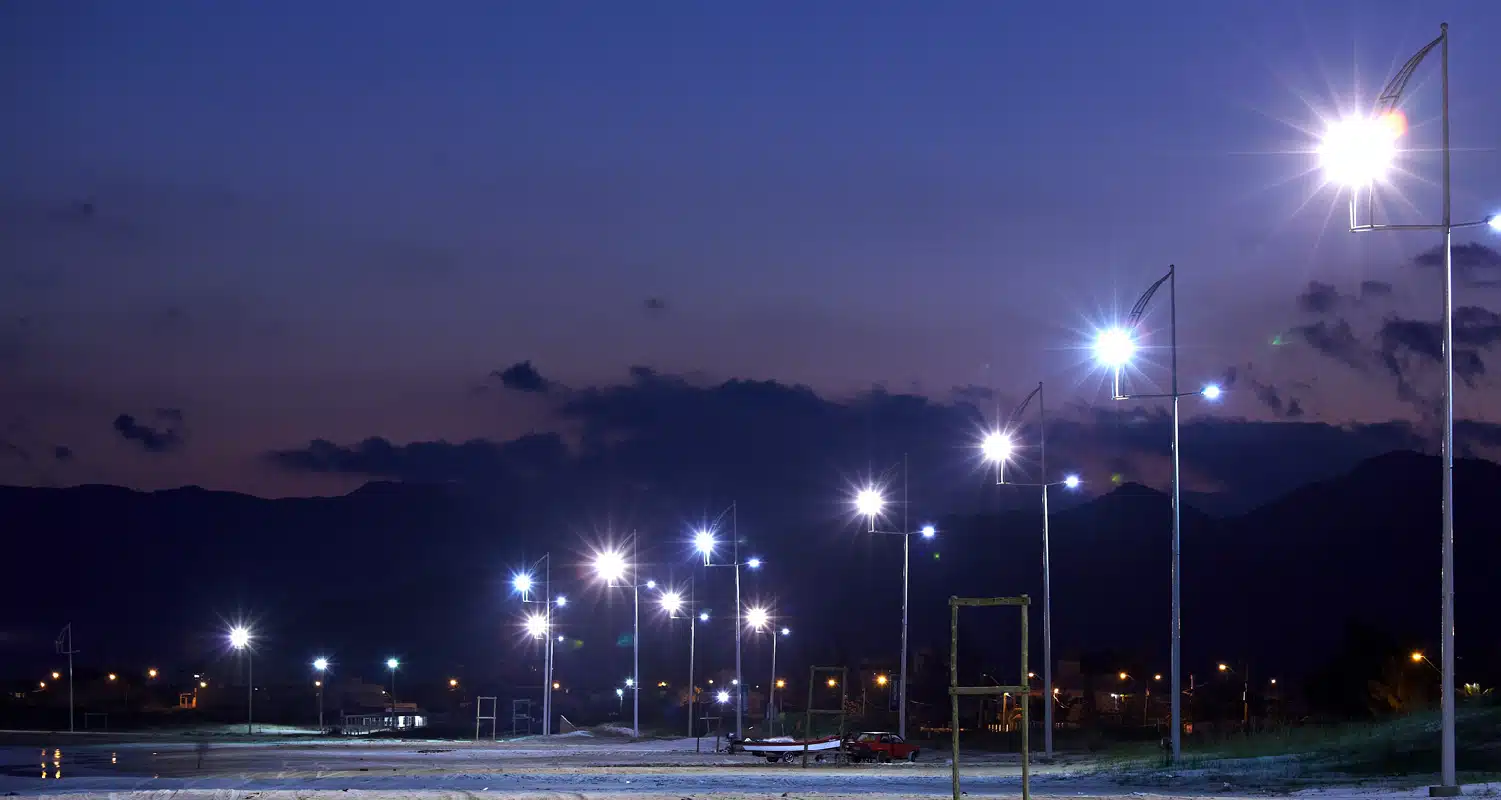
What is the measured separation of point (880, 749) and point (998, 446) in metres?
10.7

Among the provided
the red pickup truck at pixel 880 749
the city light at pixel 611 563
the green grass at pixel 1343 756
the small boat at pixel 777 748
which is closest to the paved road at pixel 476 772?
the small boat at pixel 777 748

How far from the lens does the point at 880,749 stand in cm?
5062

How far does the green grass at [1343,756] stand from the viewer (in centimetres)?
3228

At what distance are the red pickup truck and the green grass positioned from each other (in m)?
7.55

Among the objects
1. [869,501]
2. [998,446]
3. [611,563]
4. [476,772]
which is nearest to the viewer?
[476,772]

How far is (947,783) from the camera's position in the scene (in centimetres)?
3512

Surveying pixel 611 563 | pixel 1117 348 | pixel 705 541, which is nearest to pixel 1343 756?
pixel 1117 348

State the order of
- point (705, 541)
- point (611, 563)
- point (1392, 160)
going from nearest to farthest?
point (1392, 160), point (705, 541), point (611, 563)

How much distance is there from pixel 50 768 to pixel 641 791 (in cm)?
2504

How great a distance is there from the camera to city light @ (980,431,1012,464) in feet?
158

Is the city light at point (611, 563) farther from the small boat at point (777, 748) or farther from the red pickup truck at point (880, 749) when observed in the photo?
the red pickup truck at point (880, 749)

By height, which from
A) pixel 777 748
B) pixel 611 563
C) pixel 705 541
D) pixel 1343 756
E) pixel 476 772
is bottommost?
pixel 777 748

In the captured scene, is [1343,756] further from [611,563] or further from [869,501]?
[611,563]

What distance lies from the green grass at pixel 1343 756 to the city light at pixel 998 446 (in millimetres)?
9518
